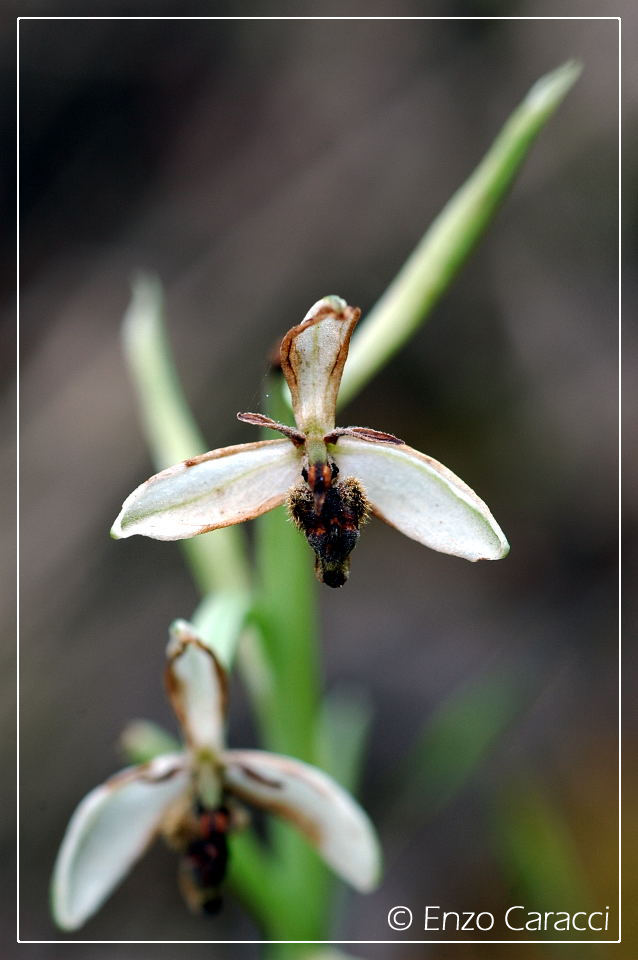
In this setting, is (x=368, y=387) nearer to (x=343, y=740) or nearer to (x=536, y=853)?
(x=343, y=740)

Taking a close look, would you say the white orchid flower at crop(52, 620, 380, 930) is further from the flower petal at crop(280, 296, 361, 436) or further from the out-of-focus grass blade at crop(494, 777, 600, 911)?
the out-of-focus grass blade at crop(494, 777, 600, 911)

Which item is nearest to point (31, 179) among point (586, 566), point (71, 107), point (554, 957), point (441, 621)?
point (71, 107)

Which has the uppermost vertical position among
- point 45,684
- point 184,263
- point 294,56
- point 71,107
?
point 294,56

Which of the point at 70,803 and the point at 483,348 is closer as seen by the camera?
the point at 70,803

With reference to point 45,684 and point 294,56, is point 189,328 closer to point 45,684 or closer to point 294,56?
point 294,56

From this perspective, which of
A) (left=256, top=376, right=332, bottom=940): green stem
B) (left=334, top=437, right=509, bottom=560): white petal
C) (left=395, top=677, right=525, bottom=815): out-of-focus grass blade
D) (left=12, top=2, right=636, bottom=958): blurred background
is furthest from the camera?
(left=12, top=2, right=636, bottom=958): blurred background

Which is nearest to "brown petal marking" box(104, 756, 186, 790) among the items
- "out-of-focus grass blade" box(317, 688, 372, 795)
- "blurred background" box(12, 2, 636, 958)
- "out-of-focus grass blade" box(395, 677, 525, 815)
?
"out-of-focus grass blade" box(317, 688, 372, 795)

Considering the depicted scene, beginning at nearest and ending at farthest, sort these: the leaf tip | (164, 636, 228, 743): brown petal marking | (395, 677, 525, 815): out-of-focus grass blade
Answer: (164, 636, 228, 743): brown petal marking → the leaf tip → (395, 677, 525, 815): out-of-focus grass blade
